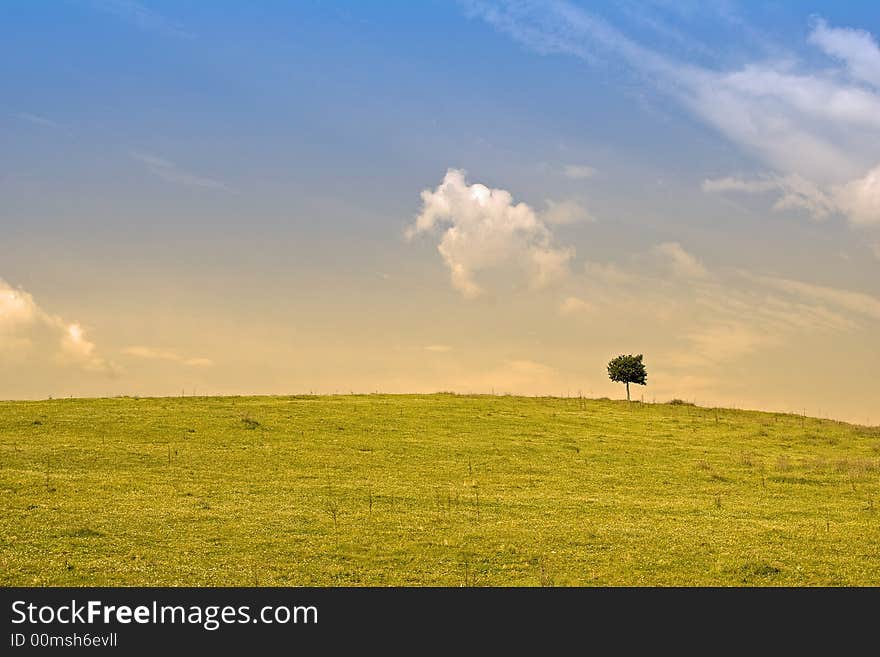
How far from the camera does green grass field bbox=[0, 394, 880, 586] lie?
25422 millimetres

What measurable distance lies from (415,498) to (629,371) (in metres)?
56.1

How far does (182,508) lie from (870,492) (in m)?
33.1

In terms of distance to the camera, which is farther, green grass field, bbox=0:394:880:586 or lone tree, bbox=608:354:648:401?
lone tree, bbox=608:354:648:401

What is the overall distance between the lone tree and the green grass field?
25.4m

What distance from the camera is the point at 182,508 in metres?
31.2

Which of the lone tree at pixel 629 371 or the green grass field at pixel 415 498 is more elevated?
the lone tree at pixel 629 371

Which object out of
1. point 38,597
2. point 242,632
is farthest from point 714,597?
point 38,597

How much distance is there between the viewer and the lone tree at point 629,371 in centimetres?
8594

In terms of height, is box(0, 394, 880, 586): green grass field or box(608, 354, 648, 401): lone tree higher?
box(608, 354, 648, 401): lone tree

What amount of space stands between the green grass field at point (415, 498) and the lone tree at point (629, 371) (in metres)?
25.4

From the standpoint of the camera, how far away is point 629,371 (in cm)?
8594

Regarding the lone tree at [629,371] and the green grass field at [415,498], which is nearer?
the green grass field at [415,498]

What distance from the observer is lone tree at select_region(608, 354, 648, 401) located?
3383 inches

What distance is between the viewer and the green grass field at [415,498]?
83.4ft
